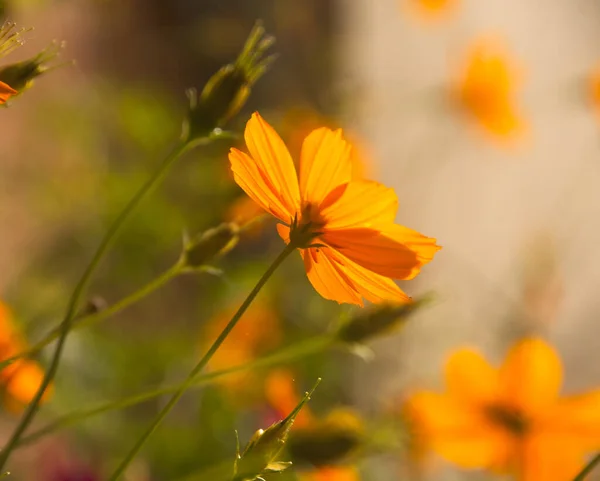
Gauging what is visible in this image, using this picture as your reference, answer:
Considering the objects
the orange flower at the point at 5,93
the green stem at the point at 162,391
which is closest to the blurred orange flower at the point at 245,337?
the green stem at the point at 162,391

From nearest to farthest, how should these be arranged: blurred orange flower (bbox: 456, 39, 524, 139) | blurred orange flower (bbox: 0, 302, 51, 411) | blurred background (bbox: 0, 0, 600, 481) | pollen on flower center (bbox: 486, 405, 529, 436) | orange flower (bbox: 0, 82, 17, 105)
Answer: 1. orange flower (bbox: 0, 82, 17, 105)
2. blurred orange flower (bbox: 0, 302, 51, 411)
3. pollen on flower center (bbox: 486, 405, 529, 436)
4. blurred background (bbox: 0, 0, 600, 481)
5. blurred orange flower (bbox: 456, 39, 524, 139)

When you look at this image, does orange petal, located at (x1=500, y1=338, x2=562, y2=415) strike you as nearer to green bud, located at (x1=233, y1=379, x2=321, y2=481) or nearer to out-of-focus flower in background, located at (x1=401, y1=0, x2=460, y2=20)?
green bud, located at (x1=233, y1=379, x2=321, y2=481)

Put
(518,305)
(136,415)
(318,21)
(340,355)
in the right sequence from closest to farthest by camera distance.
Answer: (136,415) → (340,355) → (518,305) → (318,21)

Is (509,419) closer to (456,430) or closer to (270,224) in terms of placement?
(456,430)

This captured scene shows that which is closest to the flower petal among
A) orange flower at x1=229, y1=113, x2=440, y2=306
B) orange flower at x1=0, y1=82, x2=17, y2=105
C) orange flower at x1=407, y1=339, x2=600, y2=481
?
orange flower at x1=229, y1=113, x2=440, y2=306

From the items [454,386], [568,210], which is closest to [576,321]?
[568,210]

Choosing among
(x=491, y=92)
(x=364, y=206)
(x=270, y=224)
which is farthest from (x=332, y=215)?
(x=491, y=92)

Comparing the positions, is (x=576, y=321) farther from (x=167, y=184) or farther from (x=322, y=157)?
(x=322, y=157)
